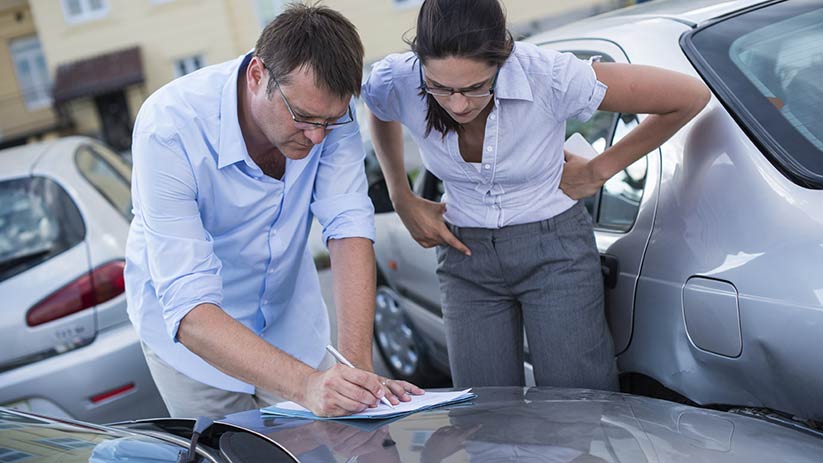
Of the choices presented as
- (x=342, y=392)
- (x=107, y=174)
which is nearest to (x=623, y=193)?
(x=342, y=392)

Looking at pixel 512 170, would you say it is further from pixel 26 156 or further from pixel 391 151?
pixel 26 156

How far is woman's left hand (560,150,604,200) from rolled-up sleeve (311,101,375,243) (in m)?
0.57

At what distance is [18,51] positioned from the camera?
2467 centimetres

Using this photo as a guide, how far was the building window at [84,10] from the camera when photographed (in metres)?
21.3

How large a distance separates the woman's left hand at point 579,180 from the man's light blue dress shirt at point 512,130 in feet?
0.09

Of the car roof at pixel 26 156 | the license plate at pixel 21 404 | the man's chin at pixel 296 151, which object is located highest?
the man's chin at pixel 296 151

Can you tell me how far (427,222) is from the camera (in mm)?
2574

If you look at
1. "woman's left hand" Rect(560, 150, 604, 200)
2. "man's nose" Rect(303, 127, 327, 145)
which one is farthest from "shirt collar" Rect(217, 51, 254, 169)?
"woman's left hand" Rect(560, 150, 604, 200)

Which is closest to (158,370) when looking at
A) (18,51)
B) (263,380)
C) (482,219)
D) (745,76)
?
(263,380)

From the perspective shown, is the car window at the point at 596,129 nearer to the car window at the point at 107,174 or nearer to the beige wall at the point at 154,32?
the car window at the point at 107,174

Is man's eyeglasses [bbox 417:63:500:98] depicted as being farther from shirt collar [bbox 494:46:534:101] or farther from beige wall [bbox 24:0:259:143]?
beige wall [bbox 24:0:259:143]

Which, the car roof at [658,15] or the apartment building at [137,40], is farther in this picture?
the apartment building at [137,40]

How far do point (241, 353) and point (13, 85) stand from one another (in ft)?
83.8

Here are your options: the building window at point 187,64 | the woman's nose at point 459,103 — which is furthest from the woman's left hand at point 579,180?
the building window at point 187,64
